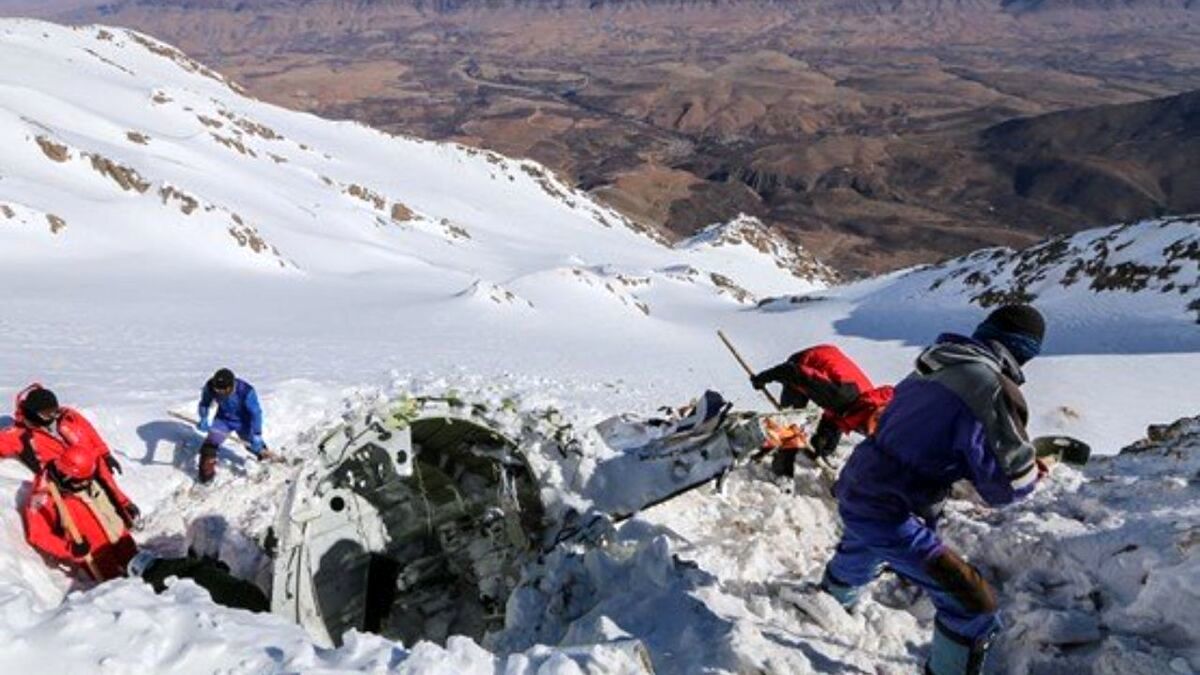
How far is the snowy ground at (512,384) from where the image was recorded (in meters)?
4.44

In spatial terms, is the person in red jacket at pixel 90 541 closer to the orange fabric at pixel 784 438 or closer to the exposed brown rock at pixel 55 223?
the orange fabric at pixel 784 438

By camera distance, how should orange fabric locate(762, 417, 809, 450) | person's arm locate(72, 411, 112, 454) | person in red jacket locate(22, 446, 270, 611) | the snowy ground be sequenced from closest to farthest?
1. the snowy ground
2. person in red jacket locate(22, 446, 270, 611)
3. person's arm locate(72, 411, 112, 454)
4. orange fabric locate(762, 417, 809, 450)

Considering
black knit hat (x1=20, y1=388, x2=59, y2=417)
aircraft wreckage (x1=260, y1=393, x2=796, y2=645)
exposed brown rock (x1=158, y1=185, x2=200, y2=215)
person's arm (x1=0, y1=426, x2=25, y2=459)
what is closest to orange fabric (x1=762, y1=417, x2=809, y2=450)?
aircraft wreckage (x1=260, y1=393, x2=796, y2=645)

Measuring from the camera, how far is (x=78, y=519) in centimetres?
620

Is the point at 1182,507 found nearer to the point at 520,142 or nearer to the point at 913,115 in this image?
the point at 520,142

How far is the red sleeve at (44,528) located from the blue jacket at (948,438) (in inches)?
210

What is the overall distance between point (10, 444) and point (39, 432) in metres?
0.29

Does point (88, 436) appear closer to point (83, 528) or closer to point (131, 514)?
point (83, 528)

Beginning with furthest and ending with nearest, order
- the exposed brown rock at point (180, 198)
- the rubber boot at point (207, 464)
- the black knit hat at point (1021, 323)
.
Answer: the exposed brown rock at point (180, 198) → the rubber boot at point (207, 464) → the black knit hat at point (1021, 323)

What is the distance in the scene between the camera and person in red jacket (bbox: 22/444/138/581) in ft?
19.8

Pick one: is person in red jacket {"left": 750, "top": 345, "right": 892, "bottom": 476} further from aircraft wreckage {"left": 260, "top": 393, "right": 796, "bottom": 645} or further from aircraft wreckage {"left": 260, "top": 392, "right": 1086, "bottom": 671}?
aircraft wreckage {"left": 260, "top": 393, "right": 796, "bottom": 645}

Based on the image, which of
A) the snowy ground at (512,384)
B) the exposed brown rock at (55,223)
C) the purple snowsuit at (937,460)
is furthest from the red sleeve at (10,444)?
the exposed brown rock at (55,223)

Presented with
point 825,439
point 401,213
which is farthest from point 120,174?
point 825,439

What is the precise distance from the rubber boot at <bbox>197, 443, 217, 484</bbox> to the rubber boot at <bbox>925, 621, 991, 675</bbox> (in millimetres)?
6611
